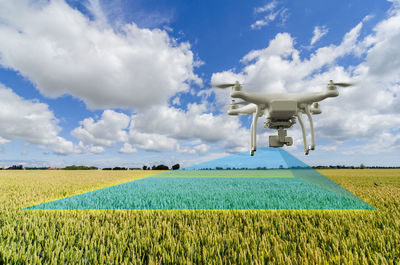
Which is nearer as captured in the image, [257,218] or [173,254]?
[173,254]

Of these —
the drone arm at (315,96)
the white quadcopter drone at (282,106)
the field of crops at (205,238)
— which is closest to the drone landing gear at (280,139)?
the white quadcopter drone at (282,106)

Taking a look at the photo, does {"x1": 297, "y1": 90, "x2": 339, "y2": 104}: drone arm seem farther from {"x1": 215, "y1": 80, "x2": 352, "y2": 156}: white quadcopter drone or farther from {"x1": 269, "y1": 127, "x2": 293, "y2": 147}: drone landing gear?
{"x1": 269, "y1": 127, "x2": 293, "y2": 147}: drone landing gear

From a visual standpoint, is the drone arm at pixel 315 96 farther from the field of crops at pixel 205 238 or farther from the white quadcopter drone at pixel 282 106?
the field of crops at pixel 205 238

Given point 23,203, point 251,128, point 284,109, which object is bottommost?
point 23,203

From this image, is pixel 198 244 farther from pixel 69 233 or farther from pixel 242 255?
pixel 69 233

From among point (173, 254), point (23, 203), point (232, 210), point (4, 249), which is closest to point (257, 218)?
point (232, 210)

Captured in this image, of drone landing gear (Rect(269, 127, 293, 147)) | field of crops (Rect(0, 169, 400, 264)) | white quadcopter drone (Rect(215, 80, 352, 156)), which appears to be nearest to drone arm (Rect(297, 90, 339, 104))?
Result: white quadcopter drone (Rect(215, 80, 352, 156))

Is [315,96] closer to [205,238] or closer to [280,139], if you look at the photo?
[280,139]

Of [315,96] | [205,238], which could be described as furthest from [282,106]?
[205,238]
